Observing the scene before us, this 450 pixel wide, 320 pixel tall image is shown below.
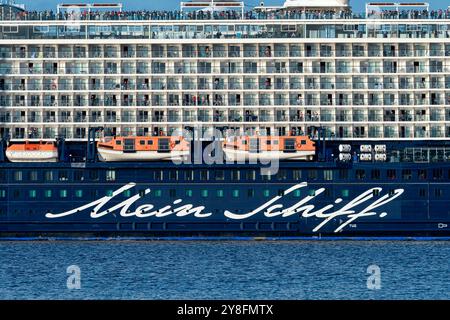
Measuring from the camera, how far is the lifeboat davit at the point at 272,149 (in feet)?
134

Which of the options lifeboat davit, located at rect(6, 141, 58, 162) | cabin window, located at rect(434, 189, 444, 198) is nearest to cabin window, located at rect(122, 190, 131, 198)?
lifeboat davit, located at rect(6, 141, 58, 162)

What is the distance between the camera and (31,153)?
135 feet

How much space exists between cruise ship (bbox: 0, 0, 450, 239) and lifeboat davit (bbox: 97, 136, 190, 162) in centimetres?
5

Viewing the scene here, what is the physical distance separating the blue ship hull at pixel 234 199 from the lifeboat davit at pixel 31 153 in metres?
0.42

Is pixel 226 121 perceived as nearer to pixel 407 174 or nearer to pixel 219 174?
pixel 219 174

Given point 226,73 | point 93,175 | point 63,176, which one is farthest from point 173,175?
point 226,73

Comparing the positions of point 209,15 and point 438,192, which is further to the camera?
point 209,15

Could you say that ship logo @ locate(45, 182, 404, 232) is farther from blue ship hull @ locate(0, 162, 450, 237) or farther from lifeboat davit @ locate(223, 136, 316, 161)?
lifeboat davit @ locate(223, 136, 316, 161)

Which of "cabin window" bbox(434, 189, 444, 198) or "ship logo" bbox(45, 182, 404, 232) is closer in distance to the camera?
"ship logo" bbox(45, 182, 404, 232)

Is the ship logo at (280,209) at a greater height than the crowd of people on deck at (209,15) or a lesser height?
lesser

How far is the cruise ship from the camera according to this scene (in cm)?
4084

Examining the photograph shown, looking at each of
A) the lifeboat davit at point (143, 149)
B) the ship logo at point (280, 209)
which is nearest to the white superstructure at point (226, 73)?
the lifeboat davit at point (143, 149)

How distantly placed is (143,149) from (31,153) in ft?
15.5

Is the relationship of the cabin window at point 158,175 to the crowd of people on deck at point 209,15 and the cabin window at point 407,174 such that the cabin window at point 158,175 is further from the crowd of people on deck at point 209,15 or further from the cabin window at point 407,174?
the cabin window at point 407,174
